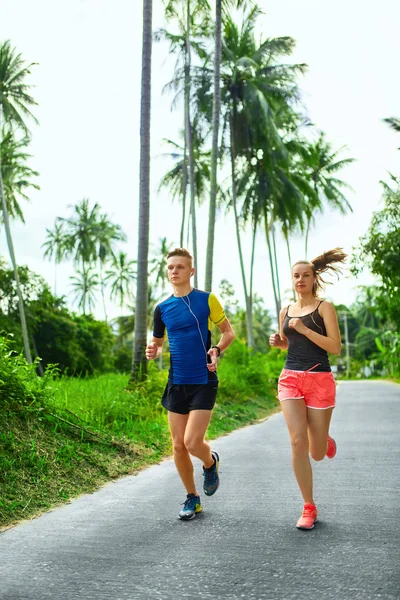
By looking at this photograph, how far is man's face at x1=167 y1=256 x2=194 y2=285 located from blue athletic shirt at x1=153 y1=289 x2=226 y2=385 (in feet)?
0.41

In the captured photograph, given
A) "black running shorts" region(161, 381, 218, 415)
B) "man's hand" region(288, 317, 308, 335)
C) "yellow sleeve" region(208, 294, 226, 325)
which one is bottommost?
"black running shorts" region(161, 381, 218, 415)

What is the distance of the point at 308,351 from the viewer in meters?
→ 5.55

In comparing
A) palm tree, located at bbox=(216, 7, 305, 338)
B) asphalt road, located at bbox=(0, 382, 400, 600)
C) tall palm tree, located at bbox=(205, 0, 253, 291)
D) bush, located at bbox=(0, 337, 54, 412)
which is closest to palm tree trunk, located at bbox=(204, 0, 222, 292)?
tall palm tree, located at bbox=(205, 0, 253, 291)

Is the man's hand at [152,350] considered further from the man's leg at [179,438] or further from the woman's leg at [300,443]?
the woman's leg at [300,443]

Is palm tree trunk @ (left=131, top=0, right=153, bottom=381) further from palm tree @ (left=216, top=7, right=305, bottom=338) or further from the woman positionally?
palm tree @ (left=216, top=7, right=305, bottom=338)

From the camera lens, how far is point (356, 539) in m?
5.00

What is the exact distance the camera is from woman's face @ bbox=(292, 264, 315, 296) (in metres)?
5.72

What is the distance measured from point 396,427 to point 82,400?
564 cm

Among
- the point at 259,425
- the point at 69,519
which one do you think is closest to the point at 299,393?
the point at 69,519

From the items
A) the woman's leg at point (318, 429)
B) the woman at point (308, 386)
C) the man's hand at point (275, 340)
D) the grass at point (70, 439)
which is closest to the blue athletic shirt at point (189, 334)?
the man's hand at point (275, 340)

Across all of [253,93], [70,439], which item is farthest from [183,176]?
[70,439]

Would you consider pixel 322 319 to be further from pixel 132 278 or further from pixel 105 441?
pixel 132 278

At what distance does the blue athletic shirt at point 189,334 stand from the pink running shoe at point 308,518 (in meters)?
1.12

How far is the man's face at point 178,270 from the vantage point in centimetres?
572
